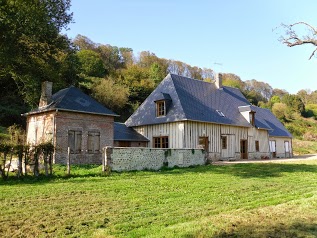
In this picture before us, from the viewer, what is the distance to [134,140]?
21547 mm

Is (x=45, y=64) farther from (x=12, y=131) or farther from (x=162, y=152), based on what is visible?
(x=162, y=152)

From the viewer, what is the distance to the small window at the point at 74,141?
54.3ft

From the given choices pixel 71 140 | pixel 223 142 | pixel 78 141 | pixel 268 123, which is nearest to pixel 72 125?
pixel 71 140

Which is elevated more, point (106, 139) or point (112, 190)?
point (106, 139)

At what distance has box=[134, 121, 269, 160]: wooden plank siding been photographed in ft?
65.9

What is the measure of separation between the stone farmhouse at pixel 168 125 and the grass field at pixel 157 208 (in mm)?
6608

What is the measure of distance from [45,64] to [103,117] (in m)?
4.07

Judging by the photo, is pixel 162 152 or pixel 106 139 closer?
pixel 162 152

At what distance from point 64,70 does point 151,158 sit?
747 cm

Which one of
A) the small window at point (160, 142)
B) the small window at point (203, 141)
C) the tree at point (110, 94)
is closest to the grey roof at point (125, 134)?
the small window at point (160, 142)

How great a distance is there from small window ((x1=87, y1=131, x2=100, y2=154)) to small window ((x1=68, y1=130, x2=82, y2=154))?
1.85 ft

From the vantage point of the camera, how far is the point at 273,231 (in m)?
4.95

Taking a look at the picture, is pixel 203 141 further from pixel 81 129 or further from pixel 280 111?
pixel 280 111

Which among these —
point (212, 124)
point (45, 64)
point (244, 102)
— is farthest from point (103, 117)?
point (244, 102)
